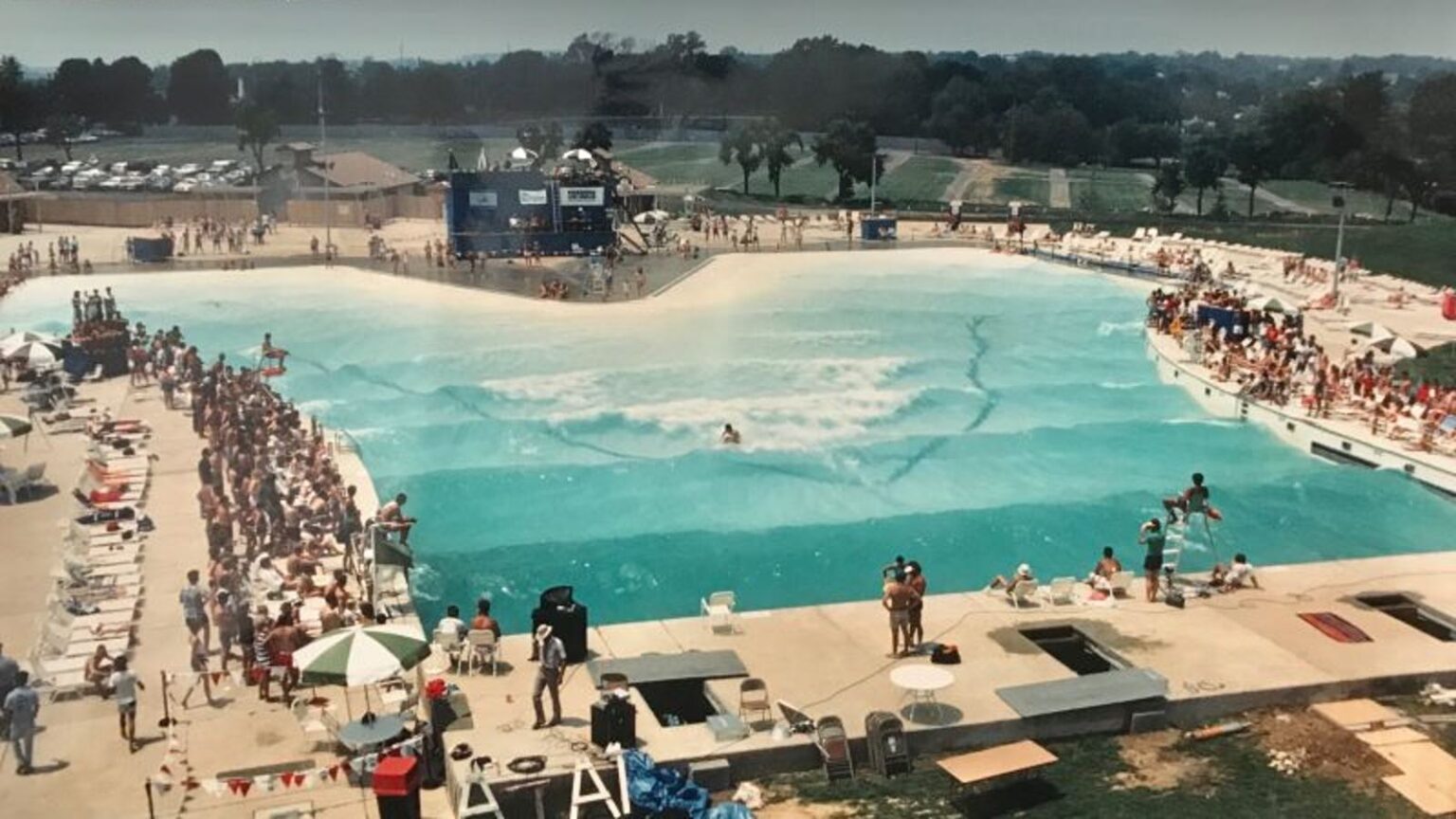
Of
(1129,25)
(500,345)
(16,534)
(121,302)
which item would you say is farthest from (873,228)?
(16,534)

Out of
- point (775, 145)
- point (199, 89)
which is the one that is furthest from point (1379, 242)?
point (199, 89)

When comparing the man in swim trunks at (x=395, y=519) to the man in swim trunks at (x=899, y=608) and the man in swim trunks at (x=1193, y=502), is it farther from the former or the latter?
the man in swim trunks at (x=1193, y=502)

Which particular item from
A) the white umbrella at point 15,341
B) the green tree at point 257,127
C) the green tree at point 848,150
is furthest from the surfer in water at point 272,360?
the green tree at point 848,150

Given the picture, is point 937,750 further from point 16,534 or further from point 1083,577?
point 16,534

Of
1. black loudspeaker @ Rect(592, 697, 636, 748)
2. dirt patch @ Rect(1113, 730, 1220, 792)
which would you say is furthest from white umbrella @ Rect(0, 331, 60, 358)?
dirt patch @ Rect(1113, 730, 1220, 792)

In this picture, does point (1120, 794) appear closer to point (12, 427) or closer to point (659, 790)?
point (659, 790)
